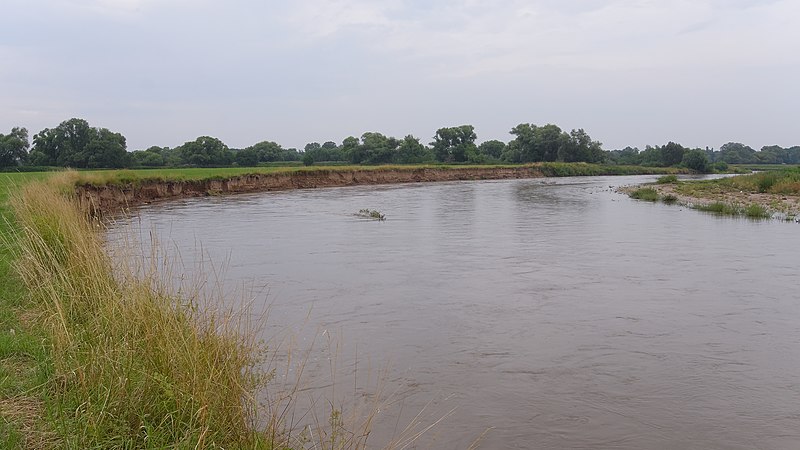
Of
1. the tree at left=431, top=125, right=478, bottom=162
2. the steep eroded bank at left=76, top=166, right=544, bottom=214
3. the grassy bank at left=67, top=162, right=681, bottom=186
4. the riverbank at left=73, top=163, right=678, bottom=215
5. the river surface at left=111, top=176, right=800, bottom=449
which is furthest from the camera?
the tree at left=431, top=125, right=478, bottom=162

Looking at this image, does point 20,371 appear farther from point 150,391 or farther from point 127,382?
point 150,391

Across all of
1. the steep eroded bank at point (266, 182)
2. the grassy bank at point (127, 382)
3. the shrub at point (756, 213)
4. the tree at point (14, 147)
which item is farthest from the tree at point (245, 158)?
the grassy bank at point (127, 382)

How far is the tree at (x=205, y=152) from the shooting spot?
10319cm

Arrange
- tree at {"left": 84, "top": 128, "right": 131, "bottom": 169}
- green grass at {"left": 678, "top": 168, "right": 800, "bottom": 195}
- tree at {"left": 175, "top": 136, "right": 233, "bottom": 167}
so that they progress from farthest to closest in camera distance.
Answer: tree at {"left": 175, "top": 136, "right": 233, "bottom": 167}
tree at {"left": 84, "top": 128, "right": 131, "bottom": 169}
green grass at {"left": 678, "top": 168, "right": 800, "bottom": 195}

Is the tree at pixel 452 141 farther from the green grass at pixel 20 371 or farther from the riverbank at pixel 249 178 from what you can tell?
the green grass at pixel 20 371

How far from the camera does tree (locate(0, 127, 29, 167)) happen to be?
77.4 meters

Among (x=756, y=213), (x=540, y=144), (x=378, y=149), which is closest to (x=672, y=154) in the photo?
(x=540, y=144)

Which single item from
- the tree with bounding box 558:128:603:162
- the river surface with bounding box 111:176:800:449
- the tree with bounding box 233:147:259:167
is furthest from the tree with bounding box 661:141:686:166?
the river surface with bounding box 111:176:800:449

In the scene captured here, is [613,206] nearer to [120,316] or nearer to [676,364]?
[676,364]

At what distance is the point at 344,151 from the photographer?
445 feet

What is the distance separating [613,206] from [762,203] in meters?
7.41

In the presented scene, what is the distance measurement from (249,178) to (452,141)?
8783 cm

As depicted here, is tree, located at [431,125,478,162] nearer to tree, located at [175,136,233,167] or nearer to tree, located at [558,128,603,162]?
tree, located at [558,128,603,162]

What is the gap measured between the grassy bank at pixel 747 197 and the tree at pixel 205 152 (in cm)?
7794
